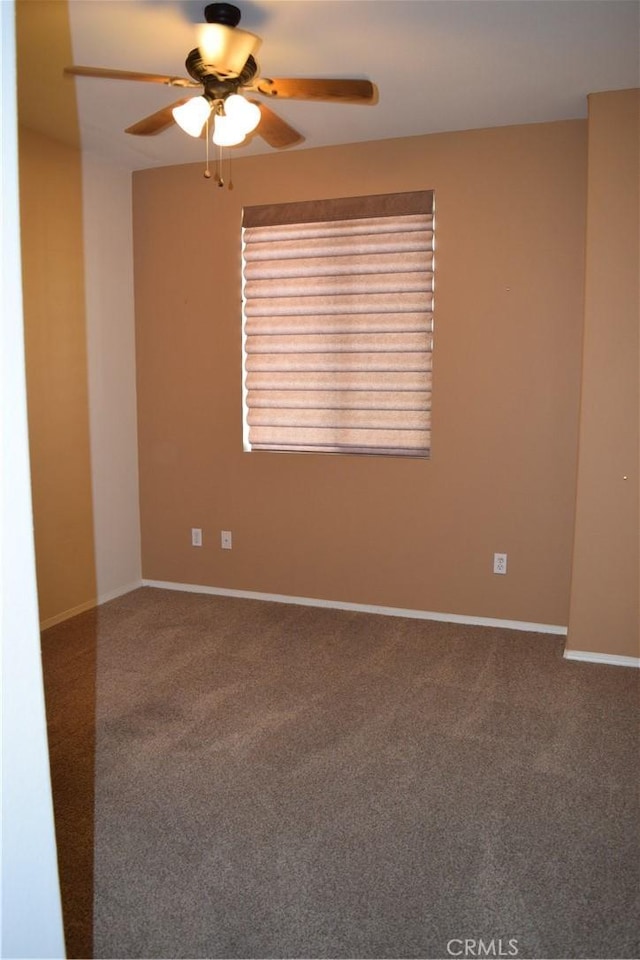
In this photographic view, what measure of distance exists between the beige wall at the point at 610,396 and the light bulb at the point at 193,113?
182 centimetres

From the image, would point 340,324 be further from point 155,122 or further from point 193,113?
point 193,113

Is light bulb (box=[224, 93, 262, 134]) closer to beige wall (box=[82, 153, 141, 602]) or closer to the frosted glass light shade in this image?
the frosted glass light shade

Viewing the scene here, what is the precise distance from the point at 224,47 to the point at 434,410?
85.7 inches

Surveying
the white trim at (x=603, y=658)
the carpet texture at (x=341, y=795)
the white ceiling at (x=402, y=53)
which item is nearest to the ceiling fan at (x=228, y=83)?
the white ceiling at (x=402, y=53)

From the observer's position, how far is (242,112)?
8.22ft

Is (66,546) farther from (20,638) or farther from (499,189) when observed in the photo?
(20,638)

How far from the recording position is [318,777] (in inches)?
99.9

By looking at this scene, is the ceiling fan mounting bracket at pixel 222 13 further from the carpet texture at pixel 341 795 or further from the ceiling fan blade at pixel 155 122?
the carpet texture at pixel 341 795

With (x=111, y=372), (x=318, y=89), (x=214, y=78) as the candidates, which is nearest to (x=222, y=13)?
(x=214, y=78)

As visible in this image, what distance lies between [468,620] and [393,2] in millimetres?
2934

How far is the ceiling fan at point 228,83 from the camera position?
7.84ft

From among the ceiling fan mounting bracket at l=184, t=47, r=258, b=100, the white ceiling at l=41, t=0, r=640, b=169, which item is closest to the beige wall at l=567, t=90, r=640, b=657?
the white ceiling at l=41, t=0, r=640, b=169

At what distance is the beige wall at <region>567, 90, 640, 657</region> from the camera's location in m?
3.34

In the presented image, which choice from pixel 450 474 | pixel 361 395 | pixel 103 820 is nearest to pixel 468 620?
pixel 450 474
